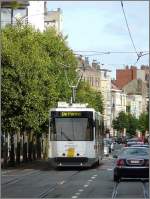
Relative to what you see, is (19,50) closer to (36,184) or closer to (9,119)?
(9,119)

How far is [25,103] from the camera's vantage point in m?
44.7

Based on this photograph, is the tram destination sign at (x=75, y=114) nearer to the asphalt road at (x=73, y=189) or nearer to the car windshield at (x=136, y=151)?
the asphalt road at (x=73, y=189)

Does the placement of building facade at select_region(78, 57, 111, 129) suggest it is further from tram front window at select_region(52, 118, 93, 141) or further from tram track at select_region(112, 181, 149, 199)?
tram track at select_region(112, 181, 149, 199)

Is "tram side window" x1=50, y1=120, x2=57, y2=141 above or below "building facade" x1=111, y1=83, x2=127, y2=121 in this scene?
below

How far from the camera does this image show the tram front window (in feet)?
137

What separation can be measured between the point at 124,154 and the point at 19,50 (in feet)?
49.7

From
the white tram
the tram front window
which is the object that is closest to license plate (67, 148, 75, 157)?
the white tram

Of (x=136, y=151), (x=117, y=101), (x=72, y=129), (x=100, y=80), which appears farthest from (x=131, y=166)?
(x=117, y=101)

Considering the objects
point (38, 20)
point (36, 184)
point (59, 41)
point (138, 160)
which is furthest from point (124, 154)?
point (38, 20)

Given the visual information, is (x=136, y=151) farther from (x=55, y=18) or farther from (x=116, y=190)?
(x=55, y=18)

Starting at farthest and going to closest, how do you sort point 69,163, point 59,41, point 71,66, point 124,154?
point 71,66 → point 59,41 → point 69,163 → point 124,154

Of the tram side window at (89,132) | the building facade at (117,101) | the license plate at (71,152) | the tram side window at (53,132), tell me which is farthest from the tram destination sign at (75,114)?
the building facade at (117,101)

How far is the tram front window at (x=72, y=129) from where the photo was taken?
137 ft

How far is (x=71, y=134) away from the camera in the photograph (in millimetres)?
41781
